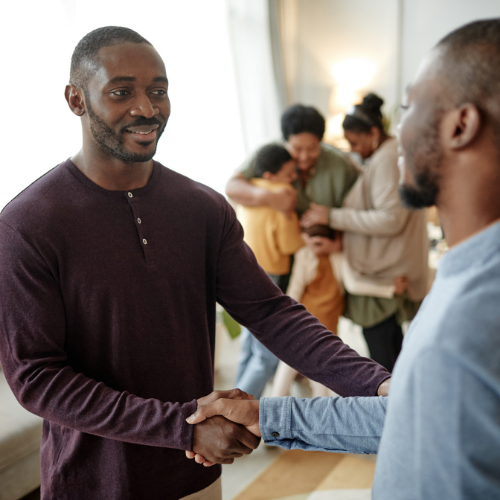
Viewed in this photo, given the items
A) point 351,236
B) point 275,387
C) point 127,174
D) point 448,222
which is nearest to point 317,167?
point 351,236

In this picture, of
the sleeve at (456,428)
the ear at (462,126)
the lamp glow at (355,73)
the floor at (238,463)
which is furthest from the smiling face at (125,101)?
the lamp glow at (355,73)

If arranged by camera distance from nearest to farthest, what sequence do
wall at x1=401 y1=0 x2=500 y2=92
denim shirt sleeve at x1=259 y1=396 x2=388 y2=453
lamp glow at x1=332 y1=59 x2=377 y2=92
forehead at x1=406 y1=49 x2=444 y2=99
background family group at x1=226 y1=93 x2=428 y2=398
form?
forehead at x1=406 y1=49 x2=444 y2=99 < denim shirt sleeve at x1=259 y1=396 x2=388 y2=453 < background family group at x1=226 y1=93 x2=428 y2=398 < wall at x1=401 y1=0 x2=500 y2=92 < lamp glow at x1=332 y1=59 x2=377 y2=92

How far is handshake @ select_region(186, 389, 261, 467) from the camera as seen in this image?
0.99 meters

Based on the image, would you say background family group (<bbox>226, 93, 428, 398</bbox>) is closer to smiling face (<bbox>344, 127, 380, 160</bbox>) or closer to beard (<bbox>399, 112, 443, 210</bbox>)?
smiling face (<bbox>344, 127, 380, 160</bbox>)

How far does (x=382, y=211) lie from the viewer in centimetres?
207

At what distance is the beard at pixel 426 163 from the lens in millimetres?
639

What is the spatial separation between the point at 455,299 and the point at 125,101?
78 cm

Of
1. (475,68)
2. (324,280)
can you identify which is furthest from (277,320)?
(324,280)

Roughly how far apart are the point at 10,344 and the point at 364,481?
1739mm

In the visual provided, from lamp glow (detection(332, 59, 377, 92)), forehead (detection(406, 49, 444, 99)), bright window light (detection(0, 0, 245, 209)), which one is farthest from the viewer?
lamp glow (detection(332, 59, 377, 92))

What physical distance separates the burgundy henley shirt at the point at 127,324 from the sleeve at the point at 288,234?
941 millimetres

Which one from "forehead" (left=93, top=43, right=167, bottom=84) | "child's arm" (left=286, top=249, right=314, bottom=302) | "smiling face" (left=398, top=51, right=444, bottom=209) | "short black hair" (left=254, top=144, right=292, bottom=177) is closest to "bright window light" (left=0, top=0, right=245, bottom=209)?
"short black hair" (left=254, top=144, right=292, bottom=177)

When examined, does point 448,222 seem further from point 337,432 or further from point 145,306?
point 145,306

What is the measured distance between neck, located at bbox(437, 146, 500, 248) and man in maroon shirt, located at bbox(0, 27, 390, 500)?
516 mm
